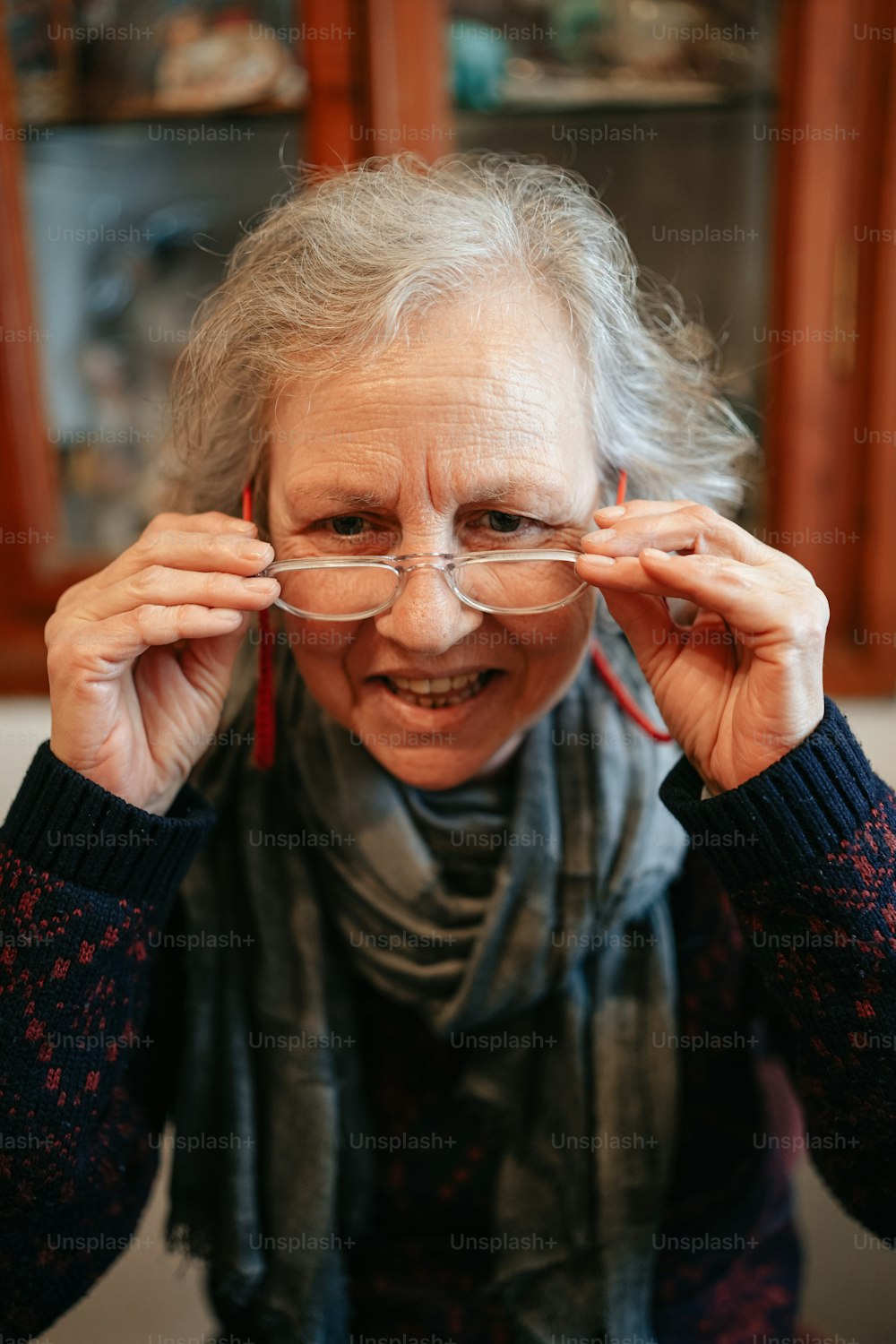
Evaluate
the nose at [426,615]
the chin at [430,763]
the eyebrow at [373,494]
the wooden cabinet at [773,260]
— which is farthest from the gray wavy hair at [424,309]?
the wooden cabinet at [773,260]

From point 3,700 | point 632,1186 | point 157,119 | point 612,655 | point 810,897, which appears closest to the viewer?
point 810,897

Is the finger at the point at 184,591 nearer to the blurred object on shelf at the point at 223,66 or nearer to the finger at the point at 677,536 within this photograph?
the finger at the point at 677,536

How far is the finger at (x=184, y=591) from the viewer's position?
3.13 ft

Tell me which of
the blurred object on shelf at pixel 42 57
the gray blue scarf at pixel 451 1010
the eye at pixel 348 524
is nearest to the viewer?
the eye at pixel 348 524

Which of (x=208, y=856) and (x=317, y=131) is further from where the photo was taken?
(x=317, y=131)

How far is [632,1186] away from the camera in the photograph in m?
1.13

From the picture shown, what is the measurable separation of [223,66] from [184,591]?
1.41 m

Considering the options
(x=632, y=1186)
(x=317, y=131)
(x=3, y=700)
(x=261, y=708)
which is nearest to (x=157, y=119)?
(x=317, y=131)

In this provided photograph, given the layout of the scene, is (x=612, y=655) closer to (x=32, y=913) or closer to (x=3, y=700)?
(x=32, y=913)

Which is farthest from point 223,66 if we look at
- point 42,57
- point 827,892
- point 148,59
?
point 827,892

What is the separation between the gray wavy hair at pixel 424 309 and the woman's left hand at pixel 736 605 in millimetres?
174

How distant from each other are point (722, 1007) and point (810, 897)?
13.8 inches

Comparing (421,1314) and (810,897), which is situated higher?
(810,897)

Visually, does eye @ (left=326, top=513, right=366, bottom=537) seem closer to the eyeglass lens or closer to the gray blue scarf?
the eyeglass lens
